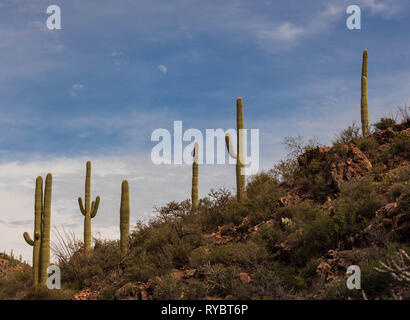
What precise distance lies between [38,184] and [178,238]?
604 centimetres

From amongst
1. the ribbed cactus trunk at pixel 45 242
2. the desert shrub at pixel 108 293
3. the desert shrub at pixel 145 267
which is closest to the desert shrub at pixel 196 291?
the desert shrub at pixel 145 267

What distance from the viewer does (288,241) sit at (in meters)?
14.4

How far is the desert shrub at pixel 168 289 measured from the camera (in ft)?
43.1

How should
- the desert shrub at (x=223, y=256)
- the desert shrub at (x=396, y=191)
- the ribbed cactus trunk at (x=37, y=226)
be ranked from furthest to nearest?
1. the ribbed cactus trunk at (x=37, y=226)
2. the desert shrub at (x=223, y=256)
3. the desert shrub at (x=396, y=191)

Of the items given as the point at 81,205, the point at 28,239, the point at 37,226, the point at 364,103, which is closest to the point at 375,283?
the point at 364,103

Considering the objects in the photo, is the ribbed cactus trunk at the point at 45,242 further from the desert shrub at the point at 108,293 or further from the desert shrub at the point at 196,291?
the desert shrub at the point at 196,291

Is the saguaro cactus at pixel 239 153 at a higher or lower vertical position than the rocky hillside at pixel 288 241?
higher

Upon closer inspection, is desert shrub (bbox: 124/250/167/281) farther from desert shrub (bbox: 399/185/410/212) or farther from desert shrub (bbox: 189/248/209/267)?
desert shrub (bbox: 399/185/410/212)

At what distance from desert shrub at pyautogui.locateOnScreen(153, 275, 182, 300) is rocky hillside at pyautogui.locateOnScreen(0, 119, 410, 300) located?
0.03 metres

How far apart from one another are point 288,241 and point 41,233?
386 inches

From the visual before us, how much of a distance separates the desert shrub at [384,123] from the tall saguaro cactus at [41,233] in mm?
15080

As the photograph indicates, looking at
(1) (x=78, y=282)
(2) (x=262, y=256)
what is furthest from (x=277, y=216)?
(1) (x=78, y=282)

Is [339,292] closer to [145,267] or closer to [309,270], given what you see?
[309,270]

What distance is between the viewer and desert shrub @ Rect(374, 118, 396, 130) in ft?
69.1
